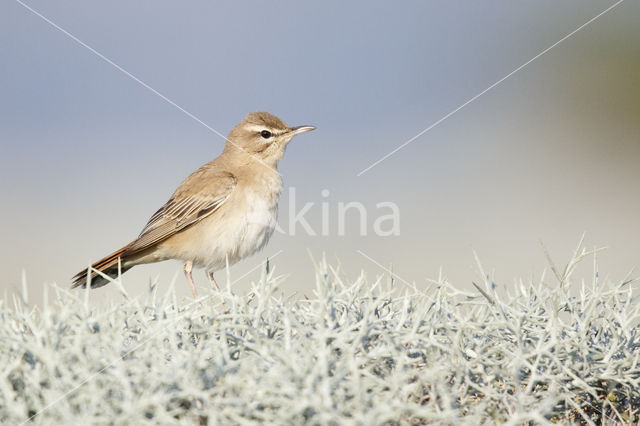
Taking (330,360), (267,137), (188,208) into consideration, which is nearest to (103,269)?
(188,208)

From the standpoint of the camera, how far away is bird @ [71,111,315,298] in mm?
4453

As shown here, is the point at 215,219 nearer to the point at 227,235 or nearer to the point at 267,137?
the point at 227,235

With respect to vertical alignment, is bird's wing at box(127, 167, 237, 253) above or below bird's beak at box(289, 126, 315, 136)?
below

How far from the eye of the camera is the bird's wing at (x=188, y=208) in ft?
15.2

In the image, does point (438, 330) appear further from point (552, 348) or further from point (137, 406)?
point (137, 406)

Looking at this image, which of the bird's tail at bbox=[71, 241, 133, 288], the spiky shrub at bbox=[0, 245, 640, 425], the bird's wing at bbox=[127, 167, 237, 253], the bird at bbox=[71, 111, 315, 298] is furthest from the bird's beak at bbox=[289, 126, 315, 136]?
the spiky shrub at bbox=[0, 245, 640, 425]

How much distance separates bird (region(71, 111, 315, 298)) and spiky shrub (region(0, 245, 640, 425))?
2680 mm

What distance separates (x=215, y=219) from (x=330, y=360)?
3.42 meters

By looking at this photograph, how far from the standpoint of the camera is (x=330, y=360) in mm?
1276

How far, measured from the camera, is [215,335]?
1418 mm

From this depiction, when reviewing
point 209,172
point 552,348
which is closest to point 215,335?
point 552,348

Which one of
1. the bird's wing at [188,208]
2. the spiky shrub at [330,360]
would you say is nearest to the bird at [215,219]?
the bird's wing at [188,208]

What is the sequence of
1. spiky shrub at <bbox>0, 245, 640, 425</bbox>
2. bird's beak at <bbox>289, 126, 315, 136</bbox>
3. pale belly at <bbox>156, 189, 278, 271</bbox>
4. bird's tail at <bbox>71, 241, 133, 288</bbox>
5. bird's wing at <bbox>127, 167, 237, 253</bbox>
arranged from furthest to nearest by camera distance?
bird's beak at <bbox>289, 126, 315, 136</bbox> < bird's wing at <bbox>127, 167, 237, 253</bbox> < pale belly at <bbox>156, 189, 278, 271</bbox> < bird's tail at <bbox>71, 241, 133, 288</bbox> < spiky shrub at <bbox>0, 245, 640, 425</bbox>

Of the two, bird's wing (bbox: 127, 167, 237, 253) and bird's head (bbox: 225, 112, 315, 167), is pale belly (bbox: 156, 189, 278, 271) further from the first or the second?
bird's head (bbox: 225, 112, 315, 167)
